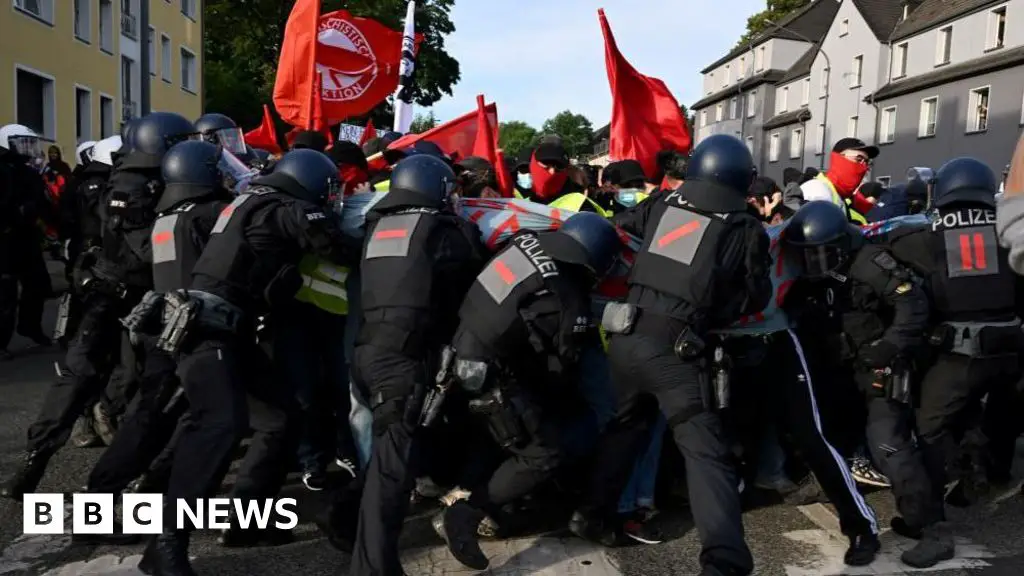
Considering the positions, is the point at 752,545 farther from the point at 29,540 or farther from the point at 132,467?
the point at 29,540

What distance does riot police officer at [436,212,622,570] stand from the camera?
13.0ft

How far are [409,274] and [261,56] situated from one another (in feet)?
117

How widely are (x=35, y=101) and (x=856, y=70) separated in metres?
35.1

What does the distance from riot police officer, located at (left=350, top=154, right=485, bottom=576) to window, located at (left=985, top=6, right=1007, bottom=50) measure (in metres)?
32.7

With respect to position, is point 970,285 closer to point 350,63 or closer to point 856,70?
point 350,63

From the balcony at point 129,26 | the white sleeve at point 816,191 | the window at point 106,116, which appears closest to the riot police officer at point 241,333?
the white sleeve at point 816,191

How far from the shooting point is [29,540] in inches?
167

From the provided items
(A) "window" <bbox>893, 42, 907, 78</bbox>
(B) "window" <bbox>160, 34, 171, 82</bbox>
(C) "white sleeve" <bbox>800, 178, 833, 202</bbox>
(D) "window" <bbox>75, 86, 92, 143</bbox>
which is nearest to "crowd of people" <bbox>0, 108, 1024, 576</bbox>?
(C) "white sleeve" <bbox>800, 178, 833, 202</bbox>

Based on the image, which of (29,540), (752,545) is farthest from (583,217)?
(29,540)

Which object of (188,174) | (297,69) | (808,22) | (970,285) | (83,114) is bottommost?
(970,285)

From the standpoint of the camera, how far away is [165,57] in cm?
3219

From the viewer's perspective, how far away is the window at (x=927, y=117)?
3370cm

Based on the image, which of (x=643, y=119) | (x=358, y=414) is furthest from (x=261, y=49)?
(x=358, y=414)

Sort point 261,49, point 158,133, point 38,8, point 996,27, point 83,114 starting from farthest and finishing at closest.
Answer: point 261,49 → point 996,27 → point 83,114 → point 38,8 → point 158,133
